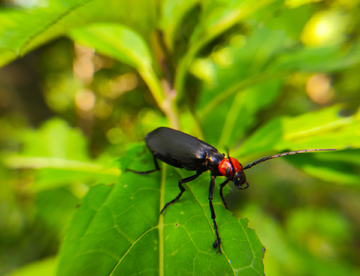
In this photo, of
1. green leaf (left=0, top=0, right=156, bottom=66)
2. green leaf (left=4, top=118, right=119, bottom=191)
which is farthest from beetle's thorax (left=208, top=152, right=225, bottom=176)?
→ green leaf (left=4, top=118, right=119, bottom=191)

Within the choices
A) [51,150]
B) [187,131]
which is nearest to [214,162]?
[187,131]

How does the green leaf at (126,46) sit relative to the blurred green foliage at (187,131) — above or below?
above

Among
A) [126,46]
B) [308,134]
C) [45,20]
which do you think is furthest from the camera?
[126,46]

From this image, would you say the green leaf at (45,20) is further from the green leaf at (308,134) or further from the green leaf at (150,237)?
the green leaf at (308,134)

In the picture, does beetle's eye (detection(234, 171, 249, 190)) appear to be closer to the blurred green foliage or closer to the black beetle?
the black beetle

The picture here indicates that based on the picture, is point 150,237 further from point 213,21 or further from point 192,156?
point 213,21

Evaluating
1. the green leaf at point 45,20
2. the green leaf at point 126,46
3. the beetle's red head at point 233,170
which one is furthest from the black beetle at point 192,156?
the green leaf at point 45,20
